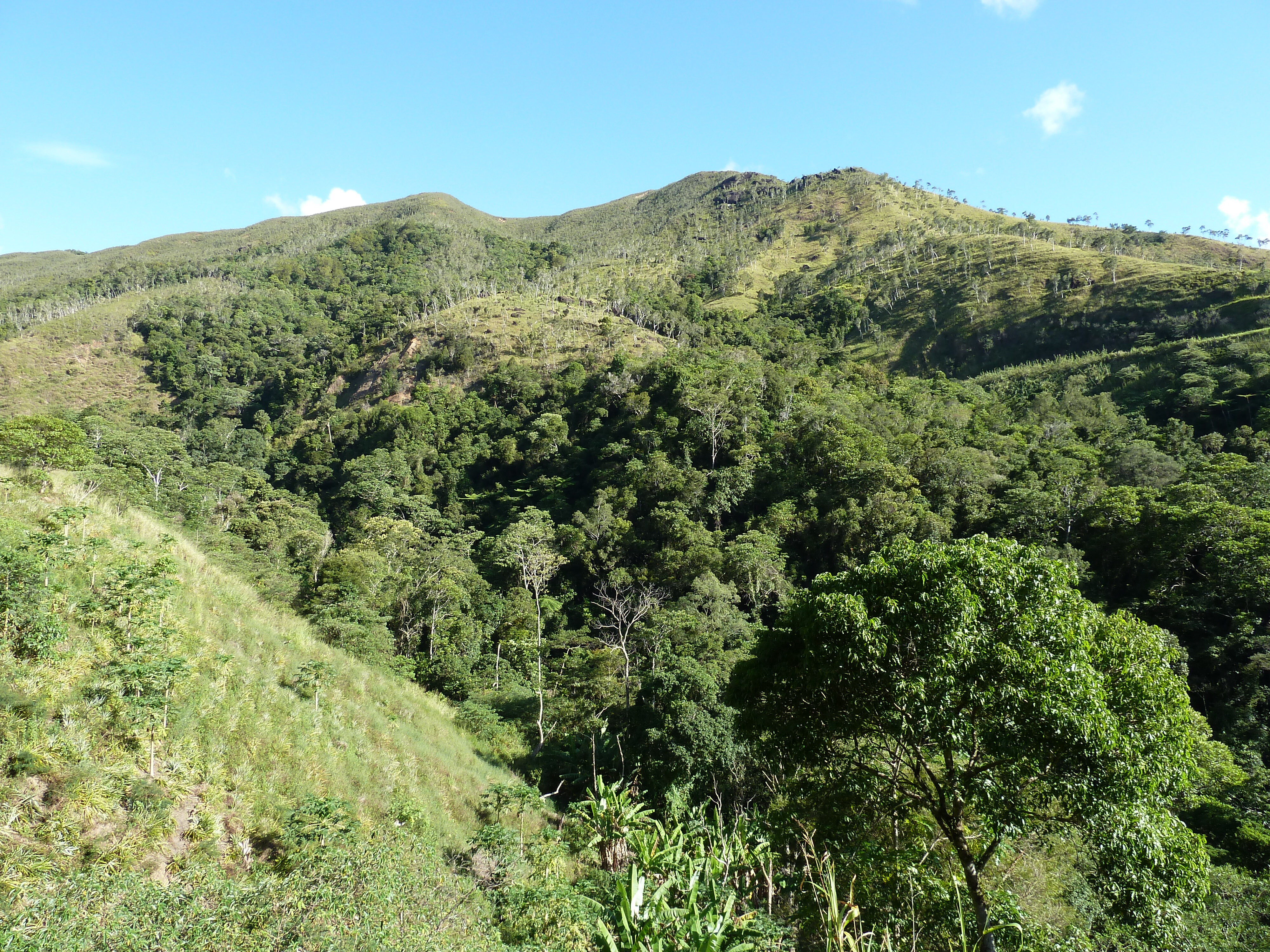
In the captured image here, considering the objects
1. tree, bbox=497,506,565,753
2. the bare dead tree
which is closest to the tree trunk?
tree, bbox=497,506,565,753

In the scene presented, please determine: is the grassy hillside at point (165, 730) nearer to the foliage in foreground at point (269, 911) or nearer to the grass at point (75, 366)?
the foliage in foreground at point (269, 911)

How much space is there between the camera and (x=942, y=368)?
246ft

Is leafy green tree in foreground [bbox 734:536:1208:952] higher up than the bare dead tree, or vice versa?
leafy green tree in foreground [bbox 734:536:1208:952]

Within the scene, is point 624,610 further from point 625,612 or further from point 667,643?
point 667,643

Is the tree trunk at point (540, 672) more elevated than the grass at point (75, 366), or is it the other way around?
the grass at point (75, 366)

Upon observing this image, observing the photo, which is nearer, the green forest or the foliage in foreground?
the foliage in foreground

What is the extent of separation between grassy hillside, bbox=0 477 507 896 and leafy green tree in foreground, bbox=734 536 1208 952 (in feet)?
21.1

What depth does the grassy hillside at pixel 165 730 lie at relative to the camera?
5.51 m

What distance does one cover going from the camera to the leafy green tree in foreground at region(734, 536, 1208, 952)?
6836mm

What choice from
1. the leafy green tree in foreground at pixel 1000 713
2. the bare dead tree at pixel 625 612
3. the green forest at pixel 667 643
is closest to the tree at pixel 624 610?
the bare dead tree at pixel 625 612

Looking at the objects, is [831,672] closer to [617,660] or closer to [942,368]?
[617,660]

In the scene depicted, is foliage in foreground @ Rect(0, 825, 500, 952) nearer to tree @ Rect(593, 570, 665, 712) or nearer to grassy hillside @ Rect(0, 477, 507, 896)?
grassy hillside @ Rect(0, 477, 507, 896)

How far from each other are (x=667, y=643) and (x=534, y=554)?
15.8 metres

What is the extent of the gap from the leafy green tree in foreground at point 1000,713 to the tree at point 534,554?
80.2 ft
